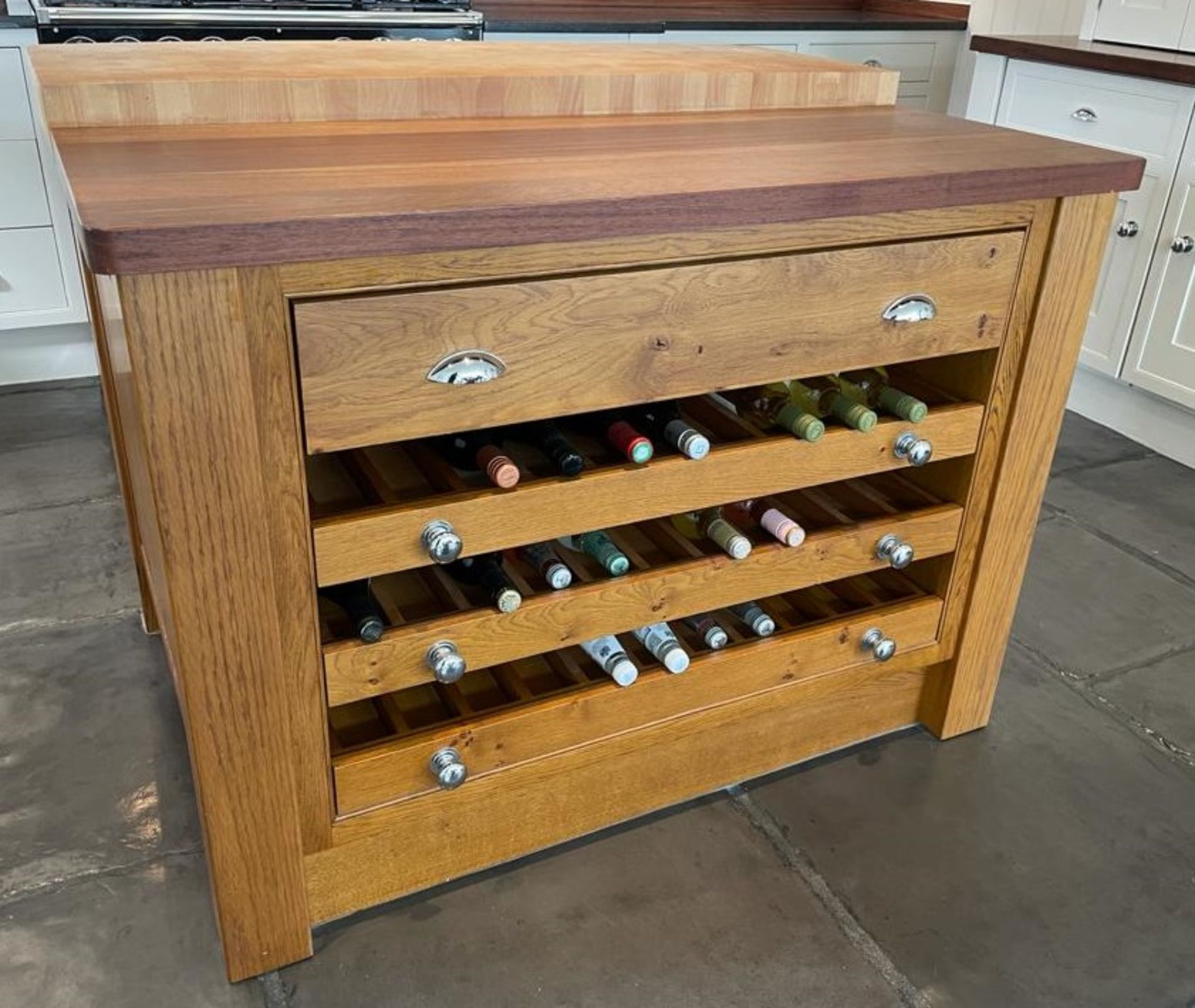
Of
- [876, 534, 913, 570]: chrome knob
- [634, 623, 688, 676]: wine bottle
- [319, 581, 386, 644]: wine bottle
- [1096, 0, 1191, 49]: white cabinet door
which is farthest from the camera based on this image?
[1096, 0, 1191, 49]: white cabinet door

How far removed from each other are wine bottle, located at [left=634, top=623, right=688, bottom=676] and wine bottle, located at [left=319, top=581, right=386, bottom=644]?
0.34 m

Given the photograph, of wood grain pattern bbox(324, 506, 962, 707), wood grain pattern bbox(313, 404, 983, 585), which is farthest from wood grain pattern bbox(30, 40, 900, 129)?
wood grain pattern bbox(324, 506, 962, 707)

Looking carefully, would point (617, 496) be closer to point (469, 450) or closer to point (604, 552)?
point (604, 552)

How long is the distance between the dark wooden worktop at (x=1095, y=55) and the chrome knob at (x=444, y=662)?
91.0 inches

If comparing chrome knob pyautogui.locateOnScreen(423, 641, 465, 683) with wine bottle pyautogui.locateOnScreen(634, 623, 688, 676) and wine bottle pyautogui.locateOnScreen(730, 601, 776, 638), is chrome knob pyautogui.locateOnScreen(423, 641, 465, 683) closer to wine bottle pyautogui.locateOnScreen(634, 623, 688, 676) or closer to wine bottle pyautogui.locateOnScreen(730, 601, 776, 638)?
wine bottle pyautogui.locateOnScreen(634, 623, 688, 676)

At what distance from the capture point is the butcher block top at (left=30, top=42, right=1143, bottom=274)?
3.25ft

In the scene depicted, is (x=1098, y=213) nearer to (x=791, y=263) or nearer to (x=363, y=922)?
(x=791, y=263)

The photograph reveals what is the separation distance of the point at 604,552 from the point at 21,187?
7.23 ft

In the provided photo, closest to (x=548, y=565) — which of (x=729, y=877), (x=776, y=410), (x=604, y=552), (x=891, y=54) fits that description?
(x=604, y=552)

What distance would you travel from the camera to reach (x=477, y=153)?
1255 millimetres

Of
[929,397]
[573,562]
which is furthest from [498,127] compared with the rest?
[929,397]

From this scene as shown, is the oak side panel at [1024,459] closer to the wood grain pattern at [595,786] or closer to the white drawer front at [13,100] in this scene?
the wood grain pattern at [595,786]

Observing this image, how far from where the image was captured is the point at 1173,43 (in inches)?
115

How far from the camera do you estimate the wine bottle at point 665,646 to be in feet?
4.60
